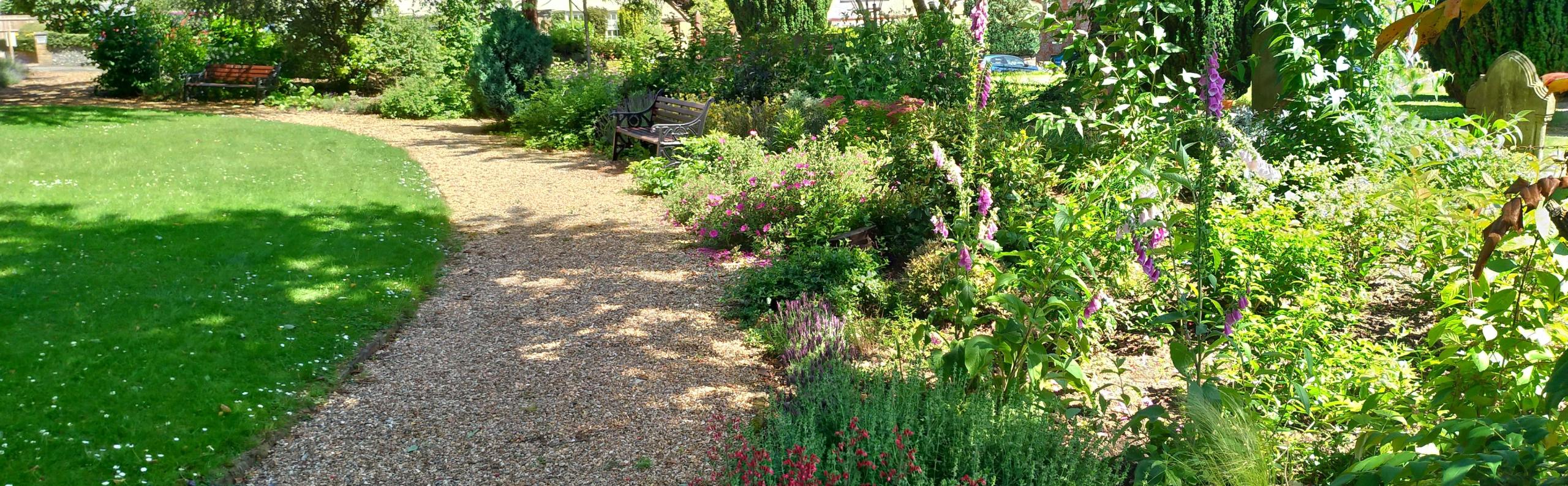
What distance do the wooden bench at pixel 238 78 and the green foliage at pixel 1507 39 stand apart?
1789 cm

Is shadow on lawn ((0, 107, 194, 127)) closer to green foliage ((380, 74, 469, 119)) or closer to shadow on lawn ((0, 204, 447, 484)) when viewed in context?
green foliage ((380, 74, 469, 119))

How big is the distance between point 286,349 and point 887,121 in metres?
5.67

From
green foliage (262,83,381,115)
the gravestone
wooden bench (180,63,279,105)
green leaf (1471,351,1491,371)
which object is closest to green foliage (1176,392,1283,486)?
green leaf (1471,351,1491,371)

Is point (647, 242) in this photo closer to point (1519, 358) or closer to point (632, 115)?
point (632, 115)

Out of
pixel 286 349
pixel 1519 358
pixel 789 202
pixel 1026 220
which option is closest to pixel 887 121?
pixel 789 202

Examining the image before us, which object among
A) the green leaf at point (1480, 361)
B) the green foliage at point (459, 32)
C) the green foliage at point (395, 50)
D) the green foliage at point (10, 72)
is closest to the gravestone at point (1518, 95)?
the green leaf at point (1480, 361)

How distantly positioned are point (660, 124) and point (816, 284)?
19.7 ft

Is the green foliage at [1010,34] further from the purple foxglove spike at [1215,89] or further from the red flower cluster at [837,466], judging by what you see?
the red flower cluster at [837,466]

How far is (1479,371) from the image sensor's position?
7.06 feet

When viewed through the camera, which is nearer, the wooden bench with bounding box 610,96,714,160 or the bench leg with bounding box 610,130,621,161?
the wooden bench with bounding box 610,96,714,160

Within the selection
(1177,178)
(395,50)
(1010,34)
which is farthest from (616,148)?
(1010,34)

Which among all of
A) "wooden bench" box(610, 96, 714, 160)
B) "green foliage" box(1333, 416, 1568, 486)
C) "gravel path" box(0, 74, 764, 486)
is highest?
"wooden bench" box(610, 96, 714, 160)

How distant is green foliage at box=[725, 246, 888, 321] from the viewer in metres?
5.09

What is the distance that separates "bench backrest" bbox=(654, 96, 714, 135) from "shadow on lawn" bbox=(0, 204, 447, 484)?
12.2 feet
